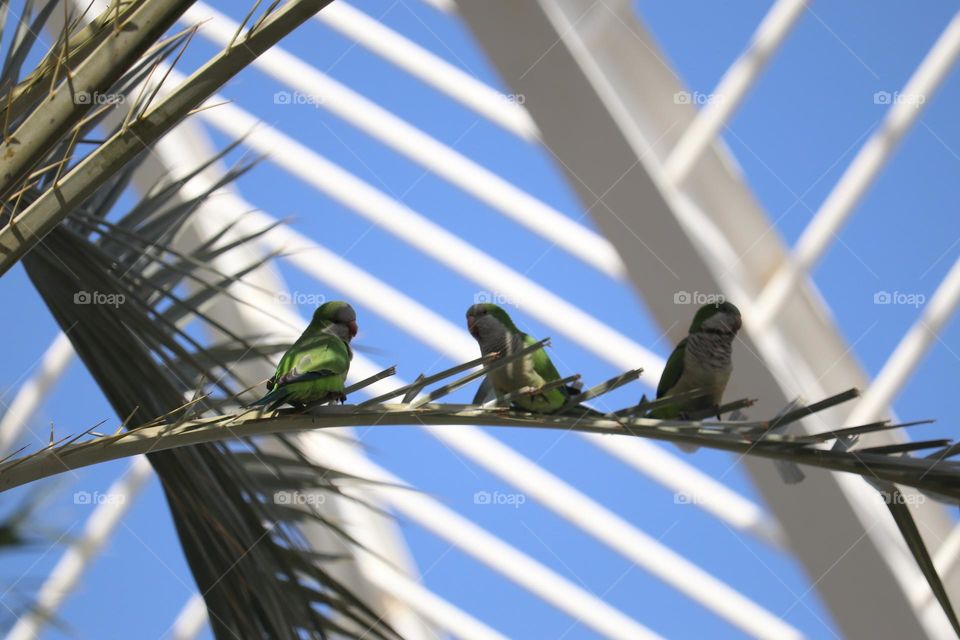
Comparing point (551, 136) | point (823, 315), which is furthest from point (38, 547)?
point (823, 315)

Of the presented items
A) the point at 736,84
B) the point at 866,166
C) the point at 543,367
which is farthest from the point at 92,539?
the point at 543,367

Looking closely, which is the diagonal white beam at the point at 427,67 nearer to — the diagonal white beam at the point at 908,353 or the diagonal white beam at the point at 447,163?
the diagonal white beam at the point at 447,163

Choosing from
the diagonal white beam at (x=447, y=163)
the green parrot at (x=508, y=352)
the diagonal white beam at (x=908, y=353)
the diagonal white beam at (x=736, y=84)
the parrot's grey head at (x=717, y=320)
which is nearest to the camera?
the green parrot at (x=508, y=352)

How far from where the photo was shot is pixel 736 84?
5102 millimetres

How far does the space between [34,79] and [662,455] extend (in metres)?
5.20

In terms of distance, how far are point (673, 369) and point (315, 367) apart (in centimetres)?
94

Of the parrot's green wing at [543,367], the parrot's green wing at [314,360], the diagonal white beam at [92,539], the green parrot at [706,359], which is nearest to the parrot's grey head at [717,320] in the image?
the green parrot at [706,359]

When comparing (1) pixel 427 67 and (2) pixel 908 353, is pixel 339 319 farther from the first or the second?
(1) pixel 427 67

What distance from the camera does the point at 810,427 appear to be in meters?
4.99

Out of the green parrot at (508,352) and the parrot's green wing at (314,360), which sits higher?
the green parrot at (508,352)

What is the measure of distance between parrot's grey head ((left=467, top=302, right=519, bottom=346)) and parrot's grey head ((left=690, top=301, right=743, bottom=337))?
1.49ft

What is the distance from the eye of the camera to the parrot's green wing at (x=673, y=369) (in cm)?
257

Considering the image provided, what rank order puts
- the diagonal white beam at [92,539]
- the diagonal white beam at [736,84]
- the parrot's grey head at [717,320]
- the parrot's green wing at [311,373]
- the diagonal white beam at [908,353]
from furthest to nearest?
the diagonal white beam at [92,539]
the diagonal white beam at [908,353]
the diagonal white beam at [736,84]
the parrot's grey head at [717,320]
the parrot's green wing at [311,373]

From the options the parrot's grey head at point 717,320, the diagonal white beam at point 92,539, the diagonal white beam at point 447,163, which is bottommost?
the diagonal white beam at point 92,539
